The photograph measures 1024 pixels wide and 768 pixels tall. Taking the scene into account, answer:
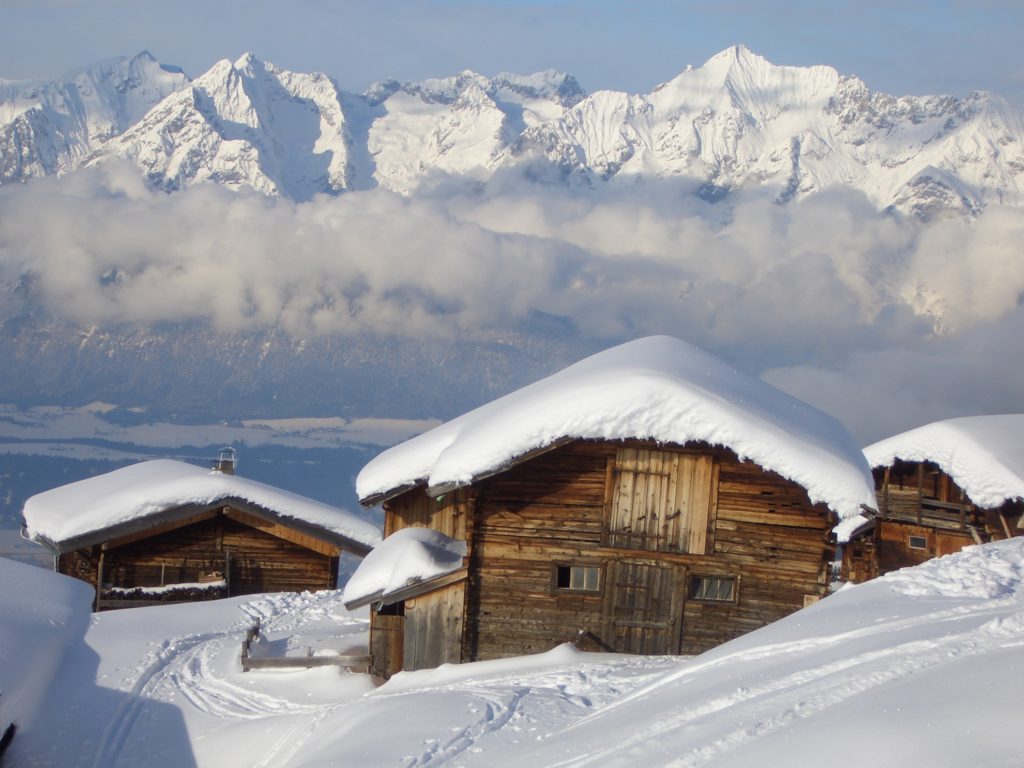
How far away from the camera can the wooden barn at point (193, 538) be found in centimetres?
2770

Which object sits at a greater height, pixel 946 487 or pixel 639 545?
pixel 946 487

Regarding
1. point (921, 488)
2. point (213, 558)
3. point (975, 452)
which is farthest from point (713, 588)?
point (921, 488)

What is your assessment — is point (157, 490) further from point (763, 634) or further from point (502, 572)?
point (763, 634)

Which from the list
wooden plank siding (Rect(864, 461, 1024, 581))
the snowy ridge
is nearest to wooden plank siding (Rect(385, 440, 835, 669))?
the snowy ridge

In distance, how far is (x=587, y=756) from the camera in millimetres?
10773

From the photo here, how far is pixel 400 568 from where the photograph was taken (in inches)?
770

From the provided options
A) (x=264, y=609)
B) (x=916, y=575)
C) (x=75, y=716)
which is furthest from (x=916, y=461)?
(x=75, y=716)

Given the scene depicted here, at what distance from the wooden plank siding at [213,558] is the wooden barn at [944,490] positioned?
14537 millimetres

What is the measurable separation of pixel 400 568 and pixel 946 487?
2514 cm

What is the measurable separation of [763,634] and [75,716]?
10083 millimetres

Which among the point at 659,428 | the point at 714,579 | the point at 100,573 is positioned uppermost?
the point at 659,428

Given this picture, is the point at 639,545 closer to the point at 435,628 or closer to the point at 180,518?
the point at 435,628

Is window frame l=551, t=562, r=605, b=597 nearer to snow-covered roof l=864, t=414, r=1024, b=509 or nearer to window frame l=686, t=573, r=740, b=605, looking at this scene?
window frame l=686, t=573, r=740, b=605

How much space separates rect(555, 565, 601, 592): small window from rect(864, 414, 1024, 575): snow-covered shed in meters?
17.1
